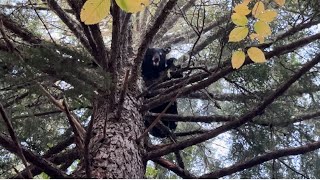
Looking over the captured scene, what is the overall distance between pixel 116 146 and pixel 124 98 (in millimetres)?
339

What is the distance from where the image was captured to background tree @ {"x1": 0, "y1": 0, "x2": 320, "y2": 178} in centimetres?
214

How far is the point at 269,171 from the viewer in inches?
161

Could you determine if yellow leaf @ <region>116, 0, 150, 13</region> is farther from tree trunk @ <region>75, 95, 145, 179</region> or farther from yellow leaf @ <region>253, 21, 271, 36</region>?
tree trunk @ <region>75, 95, 145, 179</region>

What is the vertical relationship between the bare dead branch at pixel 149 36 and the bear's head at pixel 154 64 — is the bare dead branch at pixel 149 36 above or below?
below

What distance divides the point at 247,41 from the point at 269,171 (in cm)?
144

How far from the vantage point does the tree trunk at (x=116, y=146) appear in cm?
234

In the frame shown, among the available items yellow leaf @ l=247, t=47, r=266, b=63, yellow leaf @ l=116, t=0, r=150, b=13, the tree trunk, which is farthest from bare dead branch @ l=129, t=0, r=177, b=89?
yellow leaf @ l=116, t=0, r=150, b=13

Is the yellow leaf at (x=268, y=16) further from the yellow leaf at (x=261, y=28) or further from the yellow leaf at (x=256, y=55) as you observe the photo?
the yellow leaf at (x=256, y=55)

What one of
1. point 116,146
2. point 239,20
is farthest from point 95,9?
point 116,146

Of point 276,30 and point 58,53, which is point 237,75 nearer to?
point 276,30

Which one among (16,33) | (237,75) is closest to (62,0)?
(16,33)

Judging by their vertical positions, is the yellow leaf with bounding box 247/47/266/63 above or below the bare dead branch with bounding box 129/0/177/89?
below

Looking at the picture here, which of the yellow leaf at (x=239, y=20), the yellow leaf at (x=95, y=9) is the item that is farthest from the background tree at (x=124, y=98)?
the yellow leaf at (x=239, y=20)

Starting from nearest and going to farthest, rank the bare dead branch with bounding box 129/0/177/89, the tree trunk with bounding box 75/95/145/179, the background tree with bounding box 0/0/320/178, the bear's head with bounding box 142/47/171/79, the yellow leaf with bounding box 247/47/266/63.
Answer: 1. the yellow leaf with bounding box 247/47/266/63
2. the background tree with bounding box 0/0/320/178
3. the tree trunk with bounding box 75/95/145/179
4. the bare dead branch with bounding box 129/0/177/89
5. the bear's head with bounding box 142/47/171/79
